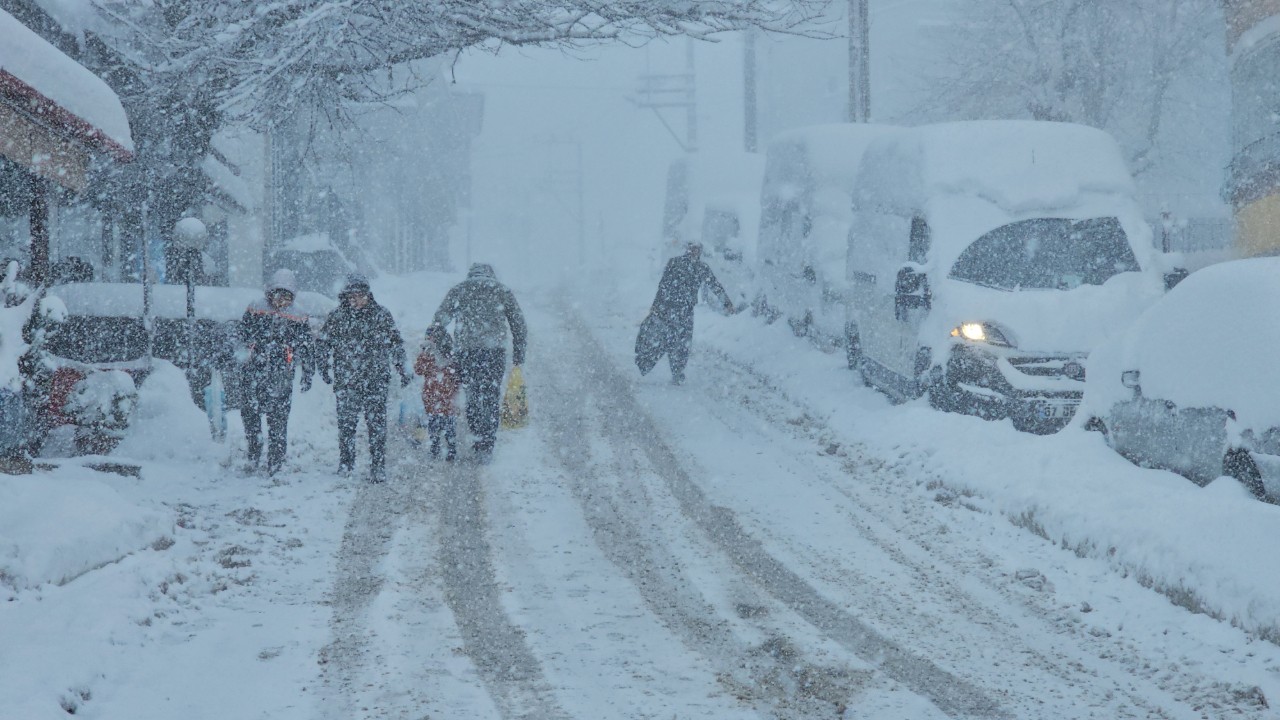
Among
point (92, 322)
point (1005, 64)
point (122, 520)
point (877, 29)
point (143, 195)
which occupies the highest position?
point (877, 29)

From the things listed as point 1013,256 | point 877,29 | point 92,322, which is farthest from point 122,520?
point 877,29

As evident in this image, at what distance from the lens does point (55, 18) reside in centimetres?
1293

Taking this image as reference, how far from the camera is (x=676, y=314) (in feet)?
48.4

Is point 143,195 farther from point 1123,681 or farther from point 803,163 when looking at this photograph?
point 1123,681

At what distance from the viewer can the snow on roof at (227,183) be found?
17.1 meters

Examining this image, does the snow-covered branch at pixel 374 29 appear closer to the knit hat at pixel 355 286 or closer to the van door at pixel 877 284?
the knit hat at pixel 355 286

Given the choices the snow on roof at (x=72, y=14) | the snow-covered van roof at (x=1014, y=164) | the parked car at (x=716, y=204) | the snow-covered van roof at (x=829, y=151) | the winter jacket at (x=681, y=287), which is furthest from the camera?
the parked car at (x=716, y=204)

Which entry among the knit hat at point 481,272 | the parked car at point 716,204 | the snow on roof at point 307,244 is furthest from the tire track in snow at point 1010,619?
the snow on roof at point 307,244

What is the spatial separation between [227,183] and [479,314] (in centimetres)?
982

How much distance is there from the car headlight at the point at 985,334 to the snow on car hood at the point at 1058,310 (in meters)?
0.05

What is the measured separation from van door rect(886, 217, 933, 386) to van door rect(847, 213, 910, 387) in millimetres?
48

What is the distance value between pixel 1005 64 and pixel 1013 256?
1801cm

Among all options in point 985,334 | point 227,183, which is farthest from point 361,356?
point 227,183

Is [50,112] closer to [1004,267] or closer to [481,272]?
[481,272]
